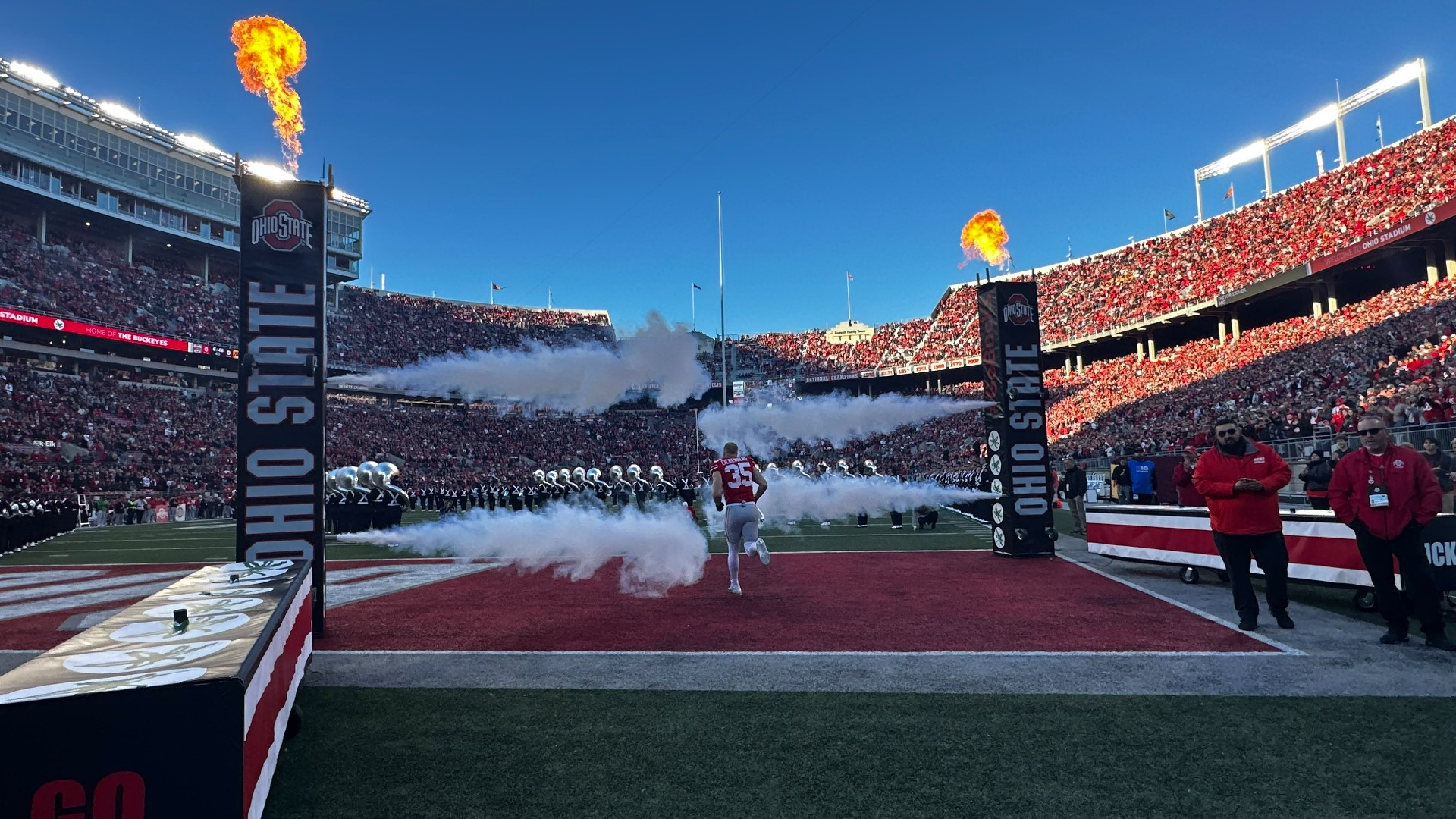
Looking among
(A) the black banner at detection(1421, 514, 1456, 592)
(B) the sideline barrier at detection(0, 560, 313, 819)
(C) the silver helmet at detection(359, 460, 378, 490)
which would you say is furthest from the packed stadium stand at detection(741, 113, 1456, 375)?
(B) the sideline barrier at detection(0, 560, 313, 819)

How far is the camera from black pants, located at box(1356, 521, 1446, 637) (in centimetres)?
630

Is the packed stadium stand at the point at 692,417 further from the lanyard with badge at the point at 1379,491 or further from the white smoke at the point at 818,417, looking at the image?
the lanyard with badge at the point at 1379,491

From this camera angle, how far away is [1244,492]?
7184mm

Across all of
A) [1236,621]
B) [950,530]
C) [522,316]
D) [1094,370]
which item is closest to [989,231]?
[1094,370]

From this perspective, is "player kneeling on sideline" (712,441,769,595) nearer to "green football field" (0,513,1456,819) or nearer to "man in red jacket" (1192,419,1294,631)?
"green football field" (0,513,1456,819)

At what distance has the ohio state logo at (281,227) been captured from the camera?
26.5 feet

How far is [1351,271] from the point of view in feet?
120

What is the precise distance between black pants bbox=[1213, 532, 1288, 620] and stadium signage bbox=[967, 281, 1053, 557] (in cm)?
604

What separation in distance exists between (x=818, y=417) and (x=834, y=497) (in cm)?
424

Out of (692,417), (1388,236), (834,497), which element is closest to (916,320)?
(692,417)

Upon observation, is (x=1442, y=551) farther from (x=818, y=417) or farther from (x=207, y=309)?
(x=207, y=309)

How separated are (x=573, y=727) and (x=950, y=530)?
17.1 meters

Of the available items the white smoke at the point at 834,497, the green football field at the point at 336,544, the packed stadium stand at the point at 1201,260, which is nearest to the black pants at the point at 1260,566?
the green football field at the point at 336,544

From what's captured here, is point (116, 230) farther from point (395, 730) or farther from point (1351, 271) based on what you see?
point (1351, 271)
